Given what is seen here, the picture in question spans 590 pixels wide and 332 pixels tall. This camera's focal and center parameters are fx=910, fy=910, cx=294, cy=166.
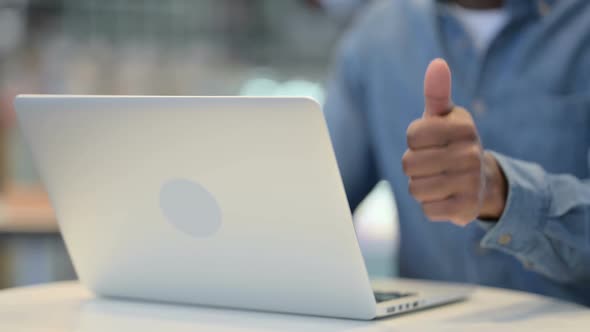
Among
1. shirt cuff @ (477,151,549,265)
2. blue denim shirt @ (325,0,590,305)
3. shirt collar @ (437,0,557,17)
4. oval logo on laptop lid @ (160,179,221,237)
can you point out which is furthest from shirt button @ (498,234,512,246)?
shirt collar @ (437,0,557,17)

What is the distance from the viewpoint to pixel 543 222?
3.56 ft

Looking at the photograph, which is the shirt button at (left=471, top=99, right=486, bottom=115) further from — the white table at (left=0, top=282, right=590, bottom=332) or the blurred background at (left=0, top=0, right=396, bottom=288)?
the blurred background at (left=0, top=0, right=396, bottom=288)

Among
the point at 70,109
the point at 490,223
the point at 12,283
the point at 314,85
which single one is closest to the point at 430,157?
the point at 490,223

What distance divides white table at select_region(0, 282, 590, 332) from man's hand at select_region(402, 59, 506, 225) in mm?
114

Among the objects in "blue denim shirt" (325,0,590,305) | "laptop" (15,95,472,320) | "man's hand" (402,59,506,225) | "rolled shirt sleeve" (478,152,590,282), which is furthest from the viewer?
"blue denim shirt" (325,0,590,305)

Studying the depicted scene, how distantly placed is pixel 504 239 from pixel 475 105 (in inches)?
17.6

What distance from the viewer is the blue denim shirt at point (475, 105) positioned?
1396 mm

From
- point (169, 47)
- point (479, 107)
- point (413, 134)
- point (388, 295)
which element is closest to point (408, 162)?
point (413, 134)

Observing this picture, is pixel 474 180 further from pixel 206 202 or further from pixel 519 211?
pixel 206 202

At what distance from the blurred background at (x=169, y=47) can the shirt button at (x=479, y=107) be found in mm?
2813

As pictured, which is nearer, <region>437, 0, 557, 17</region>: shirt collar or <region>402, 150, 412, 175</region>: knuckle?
<region>402, 150, 412, 175</region>: knuckle

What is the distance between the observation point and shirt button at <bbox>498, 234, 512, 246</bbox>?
1049mm

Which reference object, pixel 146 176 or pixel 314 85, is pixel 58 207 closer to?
pixel 146 176

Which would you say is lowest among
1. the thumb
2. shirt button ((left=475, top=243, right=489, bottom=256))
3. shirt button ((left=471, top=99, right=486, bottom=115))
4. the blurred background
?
shirt button ((left=475, top=243, right=489, bottom=256))
